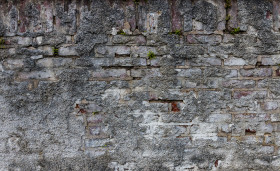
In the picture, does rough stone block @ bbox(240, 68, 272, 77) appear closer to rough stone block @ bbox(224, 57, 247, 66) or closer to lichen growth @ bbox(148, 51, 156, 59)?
rough stone block @ bbox(224, 57, 247, 66)

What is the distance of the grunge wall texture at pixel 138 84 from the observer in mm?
1916

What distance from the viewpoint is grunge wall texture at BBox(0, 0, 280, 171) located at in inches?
75.4

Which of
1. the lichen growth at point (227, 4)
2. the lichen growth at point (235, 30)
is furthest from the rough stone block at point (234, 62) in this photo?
the lichen growth at point (227, 4)

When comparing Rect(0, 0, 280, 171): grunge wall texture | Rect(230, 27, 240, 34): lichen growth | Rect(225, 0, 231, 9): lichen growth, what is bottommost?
Rect(0, 0, 280, 171): grunge wall texture

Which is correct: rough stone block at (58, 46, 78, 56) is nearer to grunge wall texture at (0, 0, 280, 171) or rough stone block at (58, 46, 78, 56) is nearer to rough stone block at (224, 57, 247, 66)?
grunge wall texture at (0, 0, 280, 171)

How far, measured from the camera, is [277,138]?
2072mm

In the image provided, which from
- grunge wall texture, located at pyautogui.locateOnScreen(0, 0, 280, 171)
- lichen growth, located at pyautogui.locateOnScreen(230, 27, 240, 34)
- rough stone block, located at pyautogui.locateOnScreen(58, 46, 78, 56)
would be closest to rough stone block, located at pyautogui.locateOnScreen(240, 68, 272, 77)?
grunge wall texture, located at pyautogui.locateOnScreen(0, 0, 280, 171)

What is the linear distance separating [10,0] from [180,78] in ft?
5.55

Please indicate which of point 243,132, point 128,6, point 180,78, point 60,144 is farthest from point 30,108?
point 243,132

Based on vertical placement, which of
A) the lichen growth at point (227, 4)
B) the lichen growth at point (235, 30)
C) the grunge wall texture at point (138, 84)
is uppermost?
the lichen growth at point (227, 4)

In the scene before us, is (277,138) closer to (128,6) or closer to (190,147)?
(190,147)

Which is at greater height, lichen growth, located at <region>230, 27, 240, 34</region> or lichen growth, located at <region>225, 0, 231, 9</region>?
lichen growth, located at <region>225, 0, 231, 9</region>

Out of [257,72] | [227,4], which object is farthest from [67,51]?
[257,72]

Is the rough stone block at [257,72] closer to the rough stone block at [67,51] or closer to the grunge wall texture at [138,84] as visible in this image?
the grunge wall texture at [138,84]
